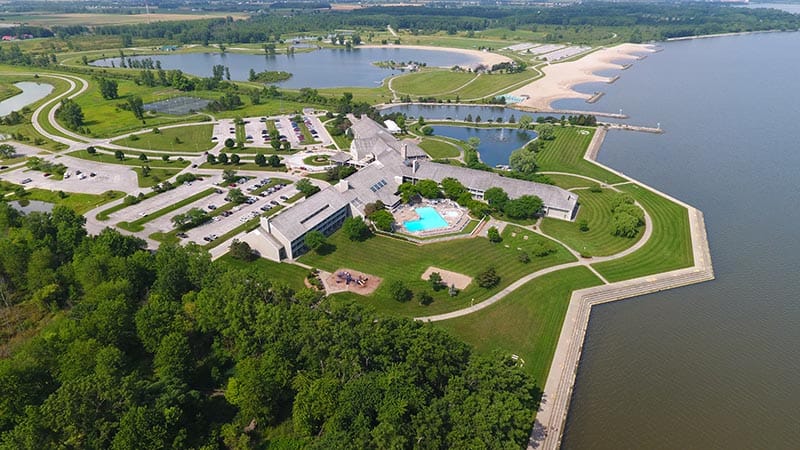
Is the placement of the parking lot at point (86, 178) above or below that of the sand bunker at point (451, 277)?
below

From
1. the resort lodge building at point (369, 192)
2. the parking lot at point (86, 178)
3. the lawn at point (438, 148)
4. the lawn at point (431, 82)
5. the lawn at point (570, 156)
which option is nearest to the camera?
the resort lodge building at point (369, 192)

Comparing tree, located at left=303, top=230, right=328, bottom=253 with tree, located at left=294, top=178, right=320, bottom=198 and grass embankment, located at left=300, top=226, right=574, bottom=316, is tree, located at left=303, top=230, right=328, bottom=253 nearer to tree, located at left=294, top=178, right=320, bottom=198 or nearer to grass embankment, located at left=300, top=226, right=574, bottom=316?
grass embankment, located at left=300, top=226, right=574, bottom=316

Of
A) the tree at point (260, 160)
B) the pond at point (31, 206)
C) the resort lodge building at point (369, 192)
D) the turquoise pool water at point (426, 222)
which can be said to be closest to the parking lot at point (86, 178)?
the pond at point (31, 206)

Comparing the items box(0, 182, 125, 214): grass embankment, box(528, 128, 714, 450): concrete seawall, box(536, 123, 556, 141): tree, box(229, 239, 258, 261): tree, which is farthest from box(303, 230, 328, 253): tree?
box(536, 123, 556, 141): tree

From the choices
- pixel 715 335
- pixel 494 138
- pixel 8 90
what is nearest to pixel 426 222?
pixel 715 335

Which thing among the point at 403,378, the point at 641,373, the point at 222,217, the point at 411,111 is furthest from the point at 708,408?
the point at 411,111

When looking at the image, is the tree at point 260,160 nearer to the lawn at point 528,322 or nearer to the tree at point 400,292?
the tree at point 400,292
